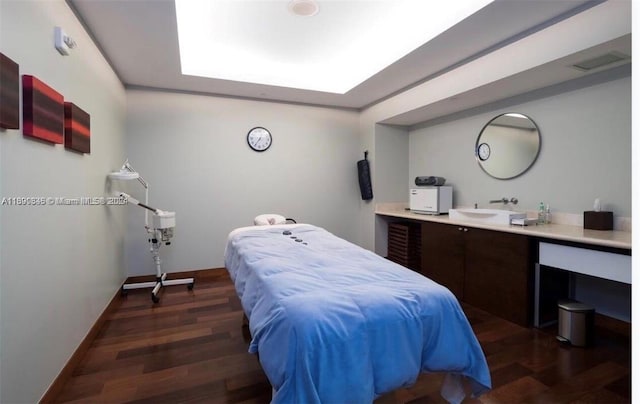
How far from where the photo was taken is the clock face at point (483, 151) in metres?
3.30

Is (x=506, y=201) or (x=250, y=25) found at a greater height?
(x=250, y=25)

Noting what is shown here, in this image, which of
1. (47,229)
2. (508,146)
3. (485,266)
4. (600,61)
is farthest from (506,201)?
(47,229)

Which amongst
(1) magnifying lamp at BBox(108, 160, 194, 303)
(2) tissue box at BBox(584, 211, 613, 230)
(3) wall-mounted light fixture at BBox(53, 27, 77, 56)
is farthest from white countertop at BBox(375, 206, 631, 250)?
(3) wall-mounted light fixture at BBox(53, 27, 77, 56)

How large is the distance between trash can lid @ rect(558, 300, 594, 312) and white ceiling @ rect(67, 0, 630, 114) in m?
2.07

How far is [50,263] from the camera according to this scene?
1599 millimetres

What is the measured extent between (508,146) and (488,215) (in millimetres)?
800

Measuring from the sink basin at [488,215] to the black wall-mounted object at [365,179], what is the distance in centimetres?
133

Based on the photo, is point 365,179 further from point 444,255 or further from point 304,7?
point 304,7

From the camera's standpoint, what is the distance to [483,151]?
3350 mm

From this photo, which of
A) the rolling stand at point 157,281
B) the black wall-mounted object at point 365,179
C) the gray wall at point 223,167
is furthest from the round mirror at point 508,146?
the rolling stand at point 157,281

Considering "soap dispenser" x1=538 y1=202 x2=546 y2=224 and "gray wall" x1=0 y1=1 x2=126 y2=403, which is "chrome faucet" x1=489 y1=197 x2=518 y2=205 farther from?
"gray wall" x1=0 y1=1 x2=126 y2=403

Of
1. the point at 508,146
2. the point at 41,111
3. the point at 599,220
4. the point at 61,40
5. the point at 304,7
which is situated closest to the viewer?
the point at 41,111

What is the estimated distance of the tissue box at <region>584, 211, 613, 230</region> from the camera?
225 cm

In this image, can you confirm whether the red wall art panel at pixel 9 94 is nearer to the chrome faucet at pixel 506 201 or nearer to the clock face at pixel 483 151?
the chrome faucet at pixel 506 201
